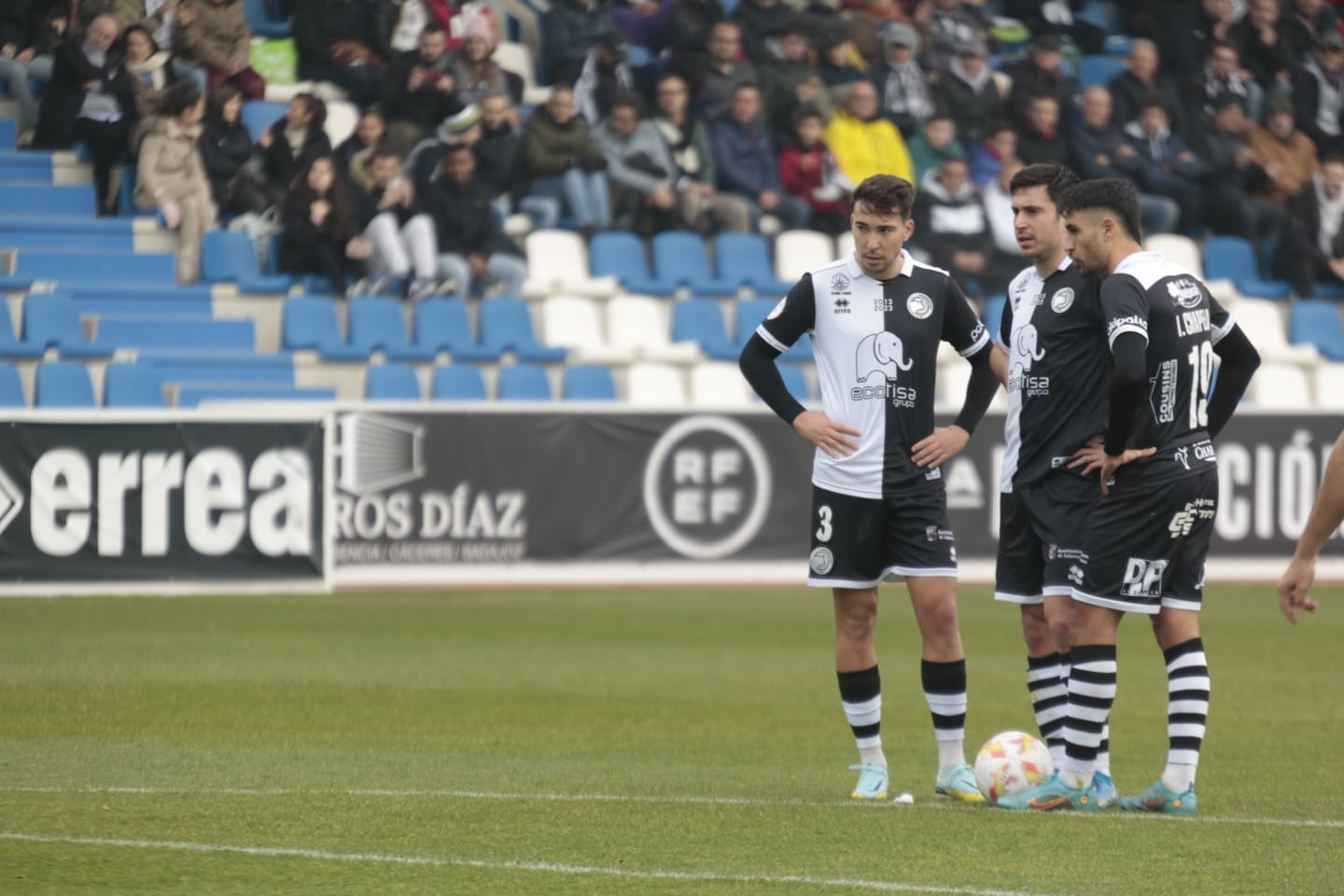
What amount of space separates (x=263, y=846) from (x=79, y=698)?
15.0 ft

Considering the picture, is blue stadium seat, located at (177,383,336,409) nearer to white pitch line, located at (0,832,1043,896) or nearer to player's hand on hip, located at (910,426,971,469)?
player's hand on hip, located at (910,426,971,469)

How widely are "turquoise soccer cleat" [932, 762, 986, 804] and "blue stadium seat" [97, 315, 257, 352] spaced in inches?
504

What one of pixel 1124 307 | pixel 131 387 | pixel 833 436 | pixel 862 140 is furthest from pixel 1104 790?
pixel 862 140

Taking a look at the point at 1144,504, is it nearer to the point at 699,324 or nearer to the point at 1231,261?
the point at 699,324

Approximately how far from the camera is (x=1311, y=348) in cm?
2319

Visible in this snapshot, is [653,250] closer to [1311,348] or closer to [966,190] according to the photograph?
[966,190]

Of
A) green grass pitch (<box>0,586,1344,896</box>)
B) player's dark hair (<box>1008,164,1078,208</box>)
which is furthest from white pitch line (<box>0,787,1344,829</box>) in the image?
player's dark hair (<box>1008,164,1078,208</box>)

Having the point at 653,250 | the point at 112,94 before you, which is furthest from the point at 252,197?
the point at 653,250

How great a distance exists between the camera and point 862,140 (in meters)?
22.6

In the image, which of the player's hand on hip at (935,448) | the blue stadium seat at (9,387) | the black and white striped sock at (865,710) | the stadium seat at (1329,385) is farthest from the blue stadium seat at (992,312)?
the black and white striped sock at (865,710)

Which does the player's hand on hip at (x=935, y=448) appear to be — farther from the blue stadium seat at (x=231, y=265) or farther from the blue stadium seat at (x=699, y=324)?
the blue stadium seat at (x=699, y=324)

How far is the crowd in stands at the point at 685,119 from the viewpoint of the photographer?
1930cm

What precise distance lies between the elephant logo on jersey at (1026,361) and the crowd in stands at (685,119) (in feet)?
40.8

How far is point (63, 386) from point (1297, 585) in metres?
13.7
